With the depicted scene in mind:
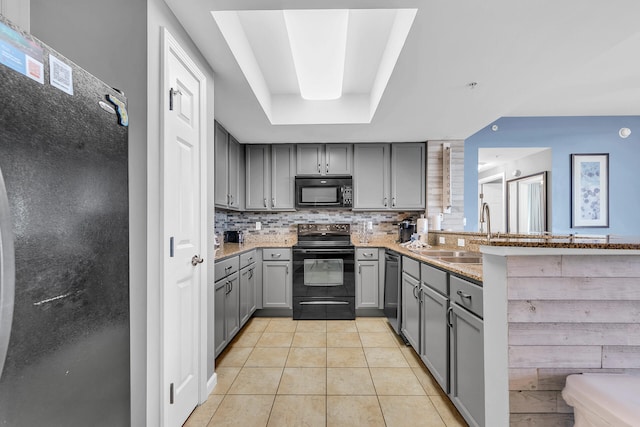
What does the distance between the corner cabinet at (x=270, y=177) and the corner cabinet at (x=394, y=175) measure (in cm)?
90

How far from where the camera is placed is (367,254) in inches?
135

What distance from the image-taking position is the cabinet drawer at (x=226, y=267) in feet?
7.38

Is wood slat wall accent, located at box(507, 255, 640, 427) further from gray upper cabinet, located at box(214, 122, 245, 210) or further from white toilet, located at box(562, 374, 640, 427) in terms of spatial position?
gray upper cabinet, located at box(214, 122, 245, 210)

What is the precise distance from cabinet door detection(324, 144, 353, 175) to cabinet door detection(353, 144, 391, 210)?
83mm

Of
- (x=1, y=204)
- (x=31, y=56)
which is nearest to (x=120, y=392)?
(x=1, y=204)

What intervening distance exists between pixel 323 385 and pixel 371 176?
102 inches

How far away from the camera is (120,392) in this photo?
91 centimetres

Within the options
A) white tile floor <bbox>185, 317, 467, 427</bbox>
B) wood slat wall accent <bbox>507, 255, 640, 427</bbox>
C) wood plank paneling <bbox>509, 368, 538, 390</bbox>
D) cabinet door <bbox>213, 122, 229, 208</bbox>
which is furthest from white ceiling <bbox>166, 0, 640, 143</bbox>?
white tile floor <bbox>185, 317, 467, 427</bbox>

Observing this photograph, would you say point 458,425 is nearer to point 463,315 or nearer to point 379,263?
point 463,315

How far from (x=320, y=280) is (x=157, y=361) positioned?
7.12 ft

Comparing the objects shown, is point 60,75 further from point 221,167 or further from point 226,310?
point 221,167

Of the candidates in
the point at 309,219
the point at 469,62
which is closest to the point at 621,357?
the point at 469,62

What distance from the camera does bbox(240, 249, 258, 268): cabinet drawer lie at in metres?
2.87

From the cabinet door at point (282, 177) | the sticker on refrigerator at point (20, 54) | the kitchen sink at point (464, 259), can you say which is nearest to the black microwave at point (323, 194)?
the cabinet door at point (282, 177)
